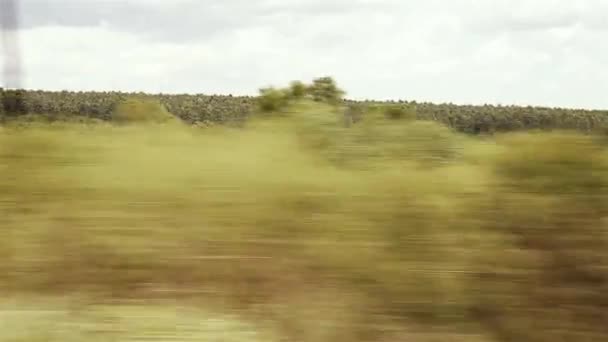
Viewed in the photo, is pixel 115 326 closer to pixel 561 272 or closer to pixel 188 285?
pixel 188 285

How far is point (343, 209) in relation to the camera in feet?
26.0

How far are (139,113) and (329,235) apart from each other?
4.34 m

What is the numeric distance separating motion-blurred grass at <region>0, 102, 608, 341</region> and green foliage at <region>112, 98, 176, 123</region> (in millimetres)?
2000

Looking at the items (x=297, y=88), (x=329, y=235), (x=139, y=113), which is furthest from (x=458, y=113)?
(x=329, y=235)

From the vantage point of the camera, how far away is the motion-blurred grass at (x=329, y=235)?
6973 millimetres

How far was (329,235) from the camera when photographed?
302 inches

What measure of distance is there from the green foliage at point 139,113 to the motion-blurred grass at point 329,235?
6.56 feet

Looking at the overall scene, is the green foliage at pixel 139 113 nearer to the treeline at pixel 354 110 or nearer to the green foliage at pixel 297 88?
the treeline at pixel 354 110

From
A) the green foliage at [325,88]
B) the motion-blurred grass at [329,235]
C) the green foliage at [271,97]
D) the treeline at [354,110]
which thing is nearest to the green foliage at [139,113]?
the treeline at [354,110]

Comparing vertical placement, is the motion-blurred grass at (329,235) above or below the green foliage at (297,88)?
below

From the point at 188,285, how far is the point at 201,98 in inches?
914

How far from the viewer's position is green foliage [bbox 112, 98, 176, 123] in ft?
36.3

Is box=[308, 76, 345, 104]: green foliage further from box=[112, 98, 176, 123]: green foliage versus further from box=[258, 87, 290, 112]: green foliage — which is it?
box=[112, 98, 176, 123]: green foliage

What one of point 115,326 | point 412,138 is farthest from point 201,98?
point 115,326
